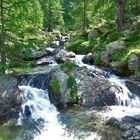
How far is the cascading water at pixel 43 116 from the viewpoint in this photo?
15.6 m

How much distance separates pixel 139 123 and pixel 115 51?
11.9 m

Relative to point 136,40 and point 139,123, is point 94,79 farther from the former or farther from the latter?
point 136,40

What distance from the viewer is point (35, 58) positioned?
32562 millimetres

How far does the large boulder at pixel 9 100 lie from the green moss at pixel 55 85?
212 cm

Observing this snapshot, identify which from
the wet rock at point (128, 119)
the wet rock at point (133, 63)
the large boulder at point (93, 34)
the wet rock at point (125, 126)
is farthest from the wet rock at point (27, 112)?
the large boulder at point (93, 34)

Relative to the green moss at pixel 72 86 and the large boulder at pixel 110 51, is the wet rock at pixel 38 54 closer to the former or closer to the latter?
the large boulder at pixel 110 51

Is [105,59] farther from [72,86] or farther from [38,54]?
[38,54]

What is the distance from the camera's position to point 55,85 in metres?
20.1

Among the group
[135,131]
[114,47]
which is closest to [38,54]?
[114,47]

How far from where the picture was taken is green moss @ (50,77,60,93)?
19.9 meters

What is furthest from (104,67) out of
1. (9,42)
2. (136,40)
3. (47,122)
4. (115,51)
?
(47,122)

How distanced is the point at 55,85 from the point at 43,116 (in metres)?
2.47

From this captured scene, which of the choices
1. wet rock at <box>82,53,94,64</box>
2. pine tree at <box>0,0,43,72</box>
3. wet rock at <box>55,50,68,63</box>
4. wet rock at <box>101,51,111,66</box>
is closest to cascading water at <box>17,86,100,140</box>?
pine tree at <box>0,0,43,72</box>

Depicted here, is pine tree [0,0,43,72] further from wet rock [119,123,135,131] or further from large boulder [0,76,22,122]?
wet rock [119,123,135,131]
